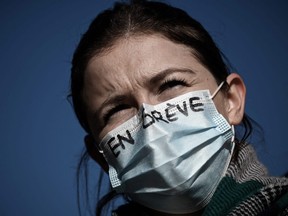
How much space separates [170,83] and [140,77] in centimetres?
9

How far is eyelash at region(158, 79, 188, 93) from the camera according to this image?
3.05ft

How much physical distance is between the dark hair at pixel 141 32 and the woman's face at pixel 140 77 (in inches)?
1.4

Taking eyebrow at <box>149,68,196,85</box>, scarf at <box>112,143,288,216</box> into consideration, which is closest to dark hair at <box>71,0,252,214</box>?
eyebrow at <box>149,68,196,85</box>

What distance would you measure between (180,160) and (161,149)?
55 mm

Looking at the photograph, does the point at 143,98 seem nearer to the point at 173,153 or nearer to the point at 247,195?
the point at 173,153

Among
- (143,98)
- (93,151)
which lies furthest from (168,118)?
(93,151)

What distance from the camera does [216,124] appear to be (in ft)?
2.90

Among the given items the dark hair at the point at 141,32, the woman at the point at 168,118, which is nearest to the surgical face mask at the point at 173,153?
the woman at the point at 168,118

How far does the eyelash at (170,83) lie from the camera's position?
930 millimetres

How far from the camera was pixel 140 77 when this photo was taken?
919 mm

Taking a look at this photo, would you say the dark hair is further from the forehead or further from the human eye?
the human eye

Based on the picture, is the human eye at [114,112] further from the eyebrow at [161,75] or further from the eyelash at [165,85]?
the eyebrow at [161,75]

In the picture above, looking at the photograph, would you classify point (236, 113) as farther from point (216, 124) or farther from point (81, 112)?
point (81, 112)

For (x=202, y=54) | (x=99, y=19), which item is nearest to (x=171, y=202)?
(x=202, y=54)
